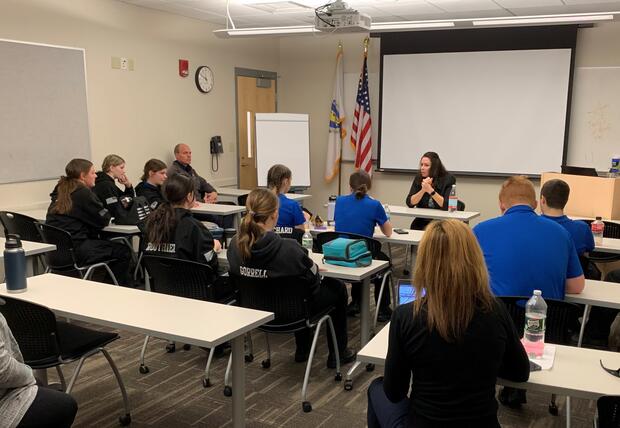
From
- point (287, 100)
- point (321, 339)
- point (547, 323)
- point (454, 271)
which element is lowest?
point (321, 339)

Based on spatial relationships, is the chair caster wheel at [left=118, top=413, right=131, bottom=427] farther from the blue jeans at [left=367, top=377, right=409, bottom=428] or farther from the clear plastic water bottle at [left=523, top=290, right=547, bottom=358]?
the clear plastic water bottle at [left=523, top=290, right=547, bottom=358]

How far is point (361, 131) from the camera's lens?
8.14m

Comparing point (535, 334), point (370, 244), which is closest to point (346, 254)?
point (370, 244)

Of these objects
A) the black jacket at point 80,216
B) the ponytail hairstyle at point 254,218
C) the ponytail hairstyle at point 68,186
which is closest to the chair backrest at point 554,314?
the ponytail hairstyle at point 254,218

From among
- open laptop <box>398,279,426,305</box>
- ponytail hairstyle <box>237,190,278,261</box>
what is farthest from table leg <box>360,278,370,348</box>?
open laptop <box>398,279,426,305</box>

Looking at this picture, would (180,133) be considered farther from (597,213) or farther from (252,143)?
(597,213)

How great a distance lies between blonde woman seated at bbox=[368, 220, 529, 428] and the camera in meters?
1.78

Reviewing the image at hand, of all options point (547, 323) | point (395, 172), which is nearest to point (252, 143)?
point (395, 172)

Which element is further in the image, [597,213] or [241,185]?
[241,185]

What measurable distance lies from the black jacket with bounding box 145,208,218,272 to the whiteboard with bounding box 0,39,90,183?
101 inches

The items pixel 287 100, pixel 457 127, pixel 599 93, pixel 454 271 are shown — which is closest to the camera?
pixel 454 271

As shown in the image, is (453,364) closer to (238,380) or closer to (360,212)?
(238,380)

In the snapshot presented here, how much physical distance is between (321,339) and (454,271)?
2573mm

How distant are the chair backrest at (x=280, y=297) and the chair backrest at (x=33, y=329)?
1.04 m
